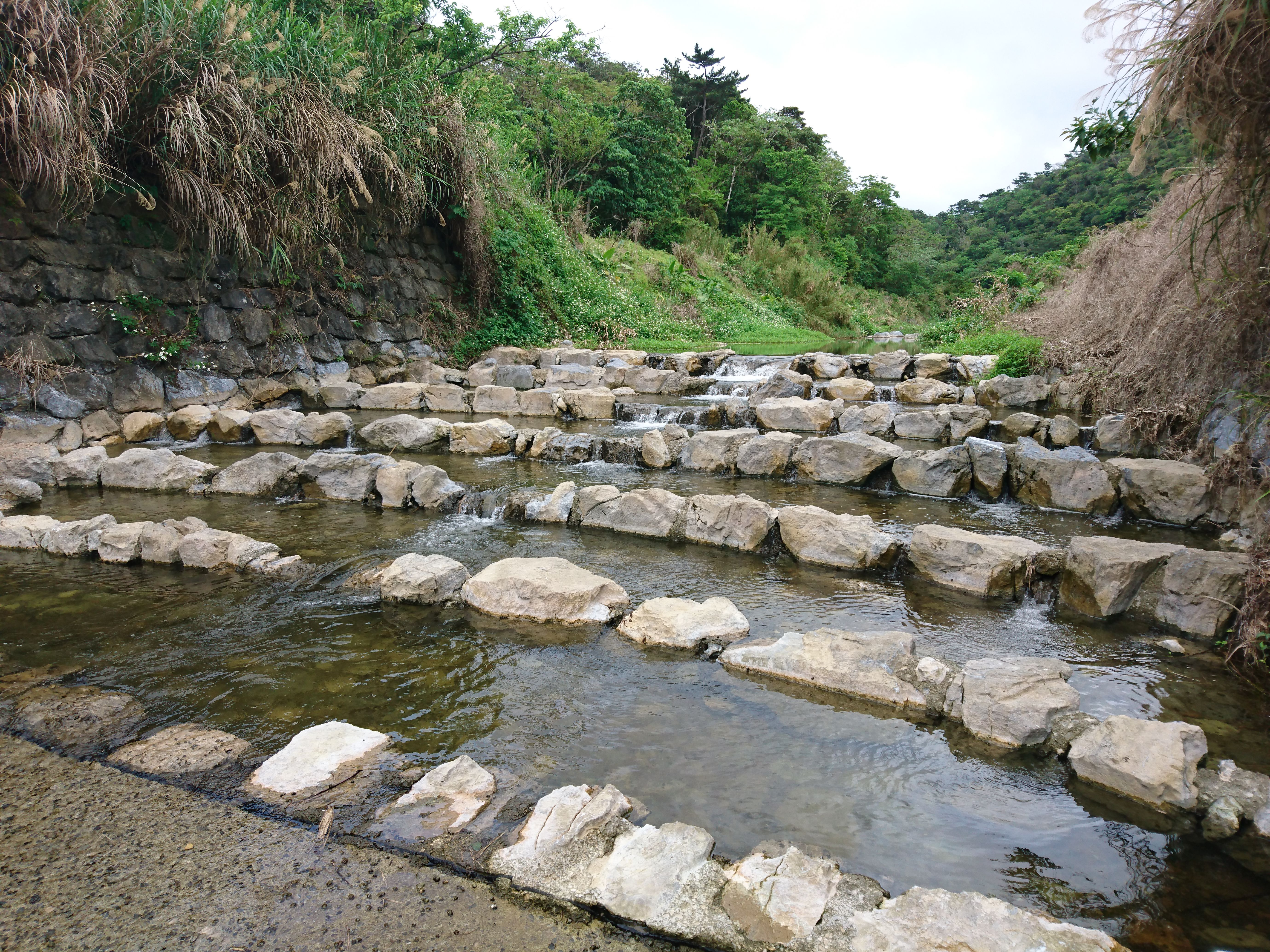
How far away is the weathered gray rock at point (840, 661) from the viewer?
2.79 metres

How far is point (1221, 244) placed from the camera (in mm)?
4668

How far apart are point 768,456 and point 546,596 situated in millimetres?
3443

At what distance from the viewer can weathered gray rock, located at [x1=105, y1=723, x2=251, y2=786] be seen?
7.15 feet

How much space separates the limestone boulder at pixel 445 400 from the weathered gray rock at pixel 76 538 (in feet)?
17.8

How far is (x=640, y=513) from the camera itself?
16.0 feet

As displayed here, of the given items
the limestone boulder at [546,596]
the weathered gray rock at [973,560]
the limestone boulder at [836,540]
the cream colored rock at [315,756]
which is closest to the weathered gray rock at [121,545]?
the limestone boulder at [546,596]

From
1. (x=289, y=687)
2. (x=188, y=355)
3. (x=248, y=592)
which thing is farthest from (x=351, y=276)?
(x=289, y=687)

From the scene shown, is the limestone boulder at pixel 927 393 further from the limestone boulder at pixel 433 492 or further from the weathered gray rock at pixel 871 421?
the limestone boulder at pixel 433 492

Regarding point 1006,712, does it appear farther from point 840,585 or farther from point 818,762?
point 840,585

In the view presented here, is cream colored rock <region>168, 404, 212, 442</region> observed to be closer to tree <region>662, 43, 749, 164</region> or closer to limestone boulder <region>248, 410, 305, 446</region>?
limestone boulder <region>248, 410, 305, 446</region>

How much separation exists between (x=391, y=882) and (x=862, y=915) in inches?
45.5

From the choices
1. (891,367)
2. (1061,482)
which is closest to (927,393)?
(891,367)

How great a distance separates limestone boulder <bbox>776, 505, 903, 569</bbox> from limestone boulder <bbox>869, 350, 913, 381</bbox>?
7916mm

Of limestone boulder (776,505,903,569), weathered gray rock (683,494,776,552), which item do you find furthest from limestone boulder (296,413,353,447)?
limestone boulder (776,505,903,569)
